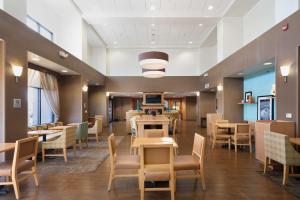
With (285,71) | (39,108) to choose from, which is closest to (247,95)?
(285,71)

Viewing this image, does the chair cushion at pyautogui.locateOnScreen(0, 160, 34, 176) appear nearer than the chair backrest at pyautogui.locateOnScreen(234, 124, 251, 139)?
Yes

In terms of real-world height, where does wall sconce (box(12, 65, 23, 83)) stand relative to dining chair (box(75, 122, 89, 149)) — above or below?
above

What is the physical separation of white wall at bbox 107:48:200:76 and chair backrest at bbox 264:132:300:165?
34.6 feet

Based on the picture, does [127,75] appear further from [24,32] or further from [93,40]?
[24,32]

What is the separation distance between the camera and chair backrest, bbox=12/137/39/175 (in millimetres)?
3281

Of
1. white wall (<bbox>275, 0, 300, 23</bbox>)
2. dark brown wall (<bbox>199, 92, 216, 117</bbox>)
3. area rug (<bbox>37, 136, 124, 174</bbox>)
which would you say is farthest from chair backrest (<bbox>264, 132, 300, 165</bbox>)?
dark brown wall (<bbox>199, 92, 216, 117</bbox>)

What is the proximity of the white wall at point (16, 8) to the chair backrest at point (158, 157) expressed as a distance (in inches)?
164

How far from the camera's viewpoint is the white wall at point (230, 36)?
9609mm

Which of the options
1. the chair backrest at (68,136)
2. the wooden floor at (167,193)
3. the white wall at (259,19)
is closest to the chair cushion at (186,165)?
the wooden floor at (167,193)

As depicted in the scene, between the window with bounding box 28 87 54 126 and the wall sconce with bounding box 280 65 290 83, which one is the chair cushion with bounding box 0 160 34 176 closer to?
the window with bounding box 28 87 54 126

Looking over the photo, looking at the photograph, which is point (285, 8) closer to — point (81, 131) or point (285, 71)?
point (285, 71)

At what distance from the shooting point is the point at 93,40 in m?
12.9

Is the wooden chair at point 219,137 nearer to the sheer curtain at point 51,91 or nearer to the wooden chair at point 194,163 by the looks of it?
the wooden chair at point 194,163

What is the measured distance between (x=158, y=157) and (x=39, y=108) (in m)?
6.64
